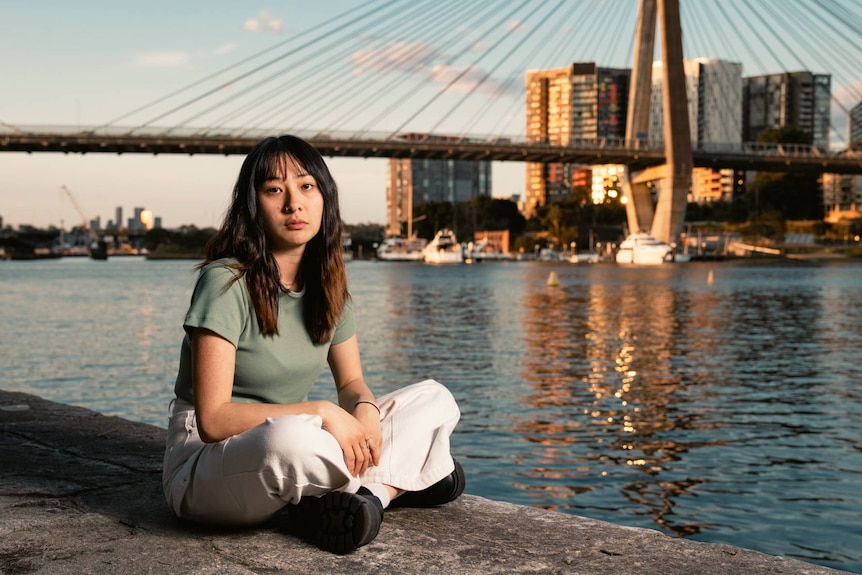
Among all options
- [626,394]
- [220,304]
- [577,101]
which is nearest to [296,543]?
[220,304]

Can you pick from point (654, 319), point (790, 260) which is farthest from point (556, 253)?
point (654, 319)

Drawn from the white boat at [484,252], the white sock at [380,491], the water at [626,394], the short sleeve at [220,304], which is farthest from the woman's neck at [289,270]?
the white boat at [484,252]

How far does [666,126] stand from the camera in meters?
60.9

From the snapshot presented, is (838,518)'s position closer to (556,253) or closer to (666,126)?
(666,126)

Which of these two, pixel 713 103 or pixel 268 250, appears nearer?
pixel 268 250

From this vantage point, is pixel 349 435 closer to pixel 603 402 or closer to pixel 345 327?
pixel 345 327

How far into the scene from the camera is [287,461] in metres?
2.59

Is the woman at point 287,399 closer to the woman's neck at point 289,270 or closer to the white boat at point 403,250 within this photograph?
the woman's neck at point 289,270

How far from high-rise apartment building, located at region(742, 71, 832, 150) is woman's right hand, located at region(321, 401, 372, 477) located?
167 m

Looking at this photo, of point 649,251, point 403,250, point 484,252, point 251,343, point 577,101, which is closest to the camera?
point 251,343

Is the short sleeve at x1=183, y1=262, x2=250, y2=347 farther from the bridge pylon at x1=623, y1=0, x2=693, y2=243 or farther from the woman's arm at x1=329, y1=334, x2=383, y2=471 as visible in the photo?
the bridge pylon at x1=623, y1=0, x2=693, y2=243

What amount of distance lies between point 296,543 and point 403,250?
132785 millimetres

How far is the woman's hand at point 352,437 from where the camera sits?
2721 mm

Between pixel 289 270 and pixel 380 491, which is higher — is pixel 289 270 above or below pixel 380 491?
above
